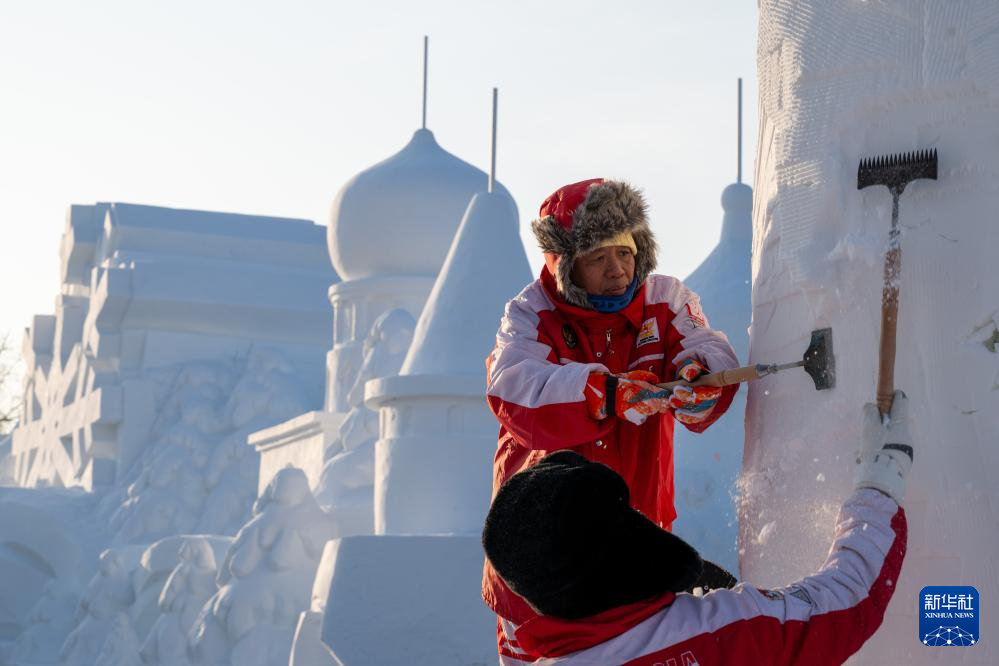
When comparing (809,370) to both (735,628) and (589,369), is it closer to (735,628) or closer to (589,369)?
(589,369)

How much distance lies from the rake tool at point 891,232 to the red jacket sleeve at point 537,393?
46cm

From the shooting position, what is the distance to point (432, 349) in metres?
9.55

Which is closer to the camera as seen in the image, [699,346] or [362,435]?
[699,346]

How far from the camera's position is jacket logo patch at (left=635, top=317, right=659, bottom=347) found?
2.71m

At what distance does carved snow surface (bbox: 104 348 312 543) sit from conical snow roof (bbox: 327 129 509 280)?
3.58 metres

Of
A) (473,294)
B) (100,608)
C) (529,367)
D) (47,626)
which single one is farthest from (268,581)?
(529,367)

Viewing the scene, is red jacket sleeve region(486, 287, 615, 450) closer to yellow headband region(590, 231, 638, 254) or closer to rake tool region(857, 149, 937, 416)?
yellow headband region(590, 231, 638, 254)

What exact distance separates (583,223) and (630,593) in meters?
0.88

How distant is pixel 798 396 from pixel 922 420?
0.91 feet

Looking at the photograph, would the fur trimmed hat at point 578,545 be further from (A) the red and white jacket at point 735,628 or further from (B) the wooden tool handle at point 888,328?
(B) the wooden tool handle at point 888,328

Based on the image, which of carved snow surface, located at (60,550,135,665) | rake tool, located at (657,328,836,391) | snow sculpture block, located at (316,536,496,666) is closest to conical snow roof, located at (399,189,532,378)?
snow sculpture block, located at (316,536,496,666)

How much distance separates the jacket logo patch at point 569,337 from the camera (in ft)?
8.91

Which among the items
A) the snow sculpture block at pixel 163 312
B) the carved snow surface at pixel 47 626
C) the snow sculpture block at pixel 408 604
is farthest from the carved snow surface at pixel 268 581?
the snow sculpture block at pixel 163 312

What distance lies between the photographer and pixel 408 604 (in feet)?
25.8
